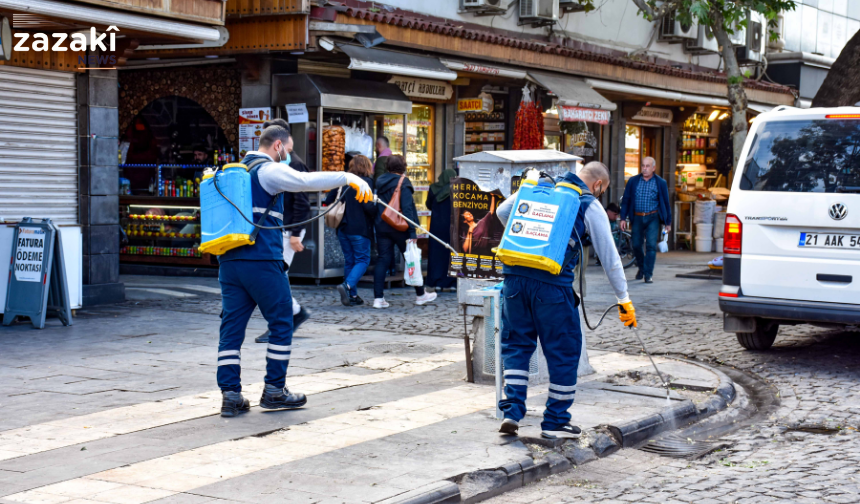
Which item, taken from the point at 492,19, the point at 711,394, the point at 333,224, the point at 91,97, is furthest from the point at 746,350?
the point at 492,19

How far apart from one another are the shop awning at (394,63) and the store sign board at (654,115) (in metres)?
8.42

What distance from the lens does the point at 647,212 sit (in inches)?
582

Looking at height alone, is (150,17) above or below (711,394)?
above

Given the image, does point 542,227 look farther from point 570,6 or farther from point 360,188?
point 570,6

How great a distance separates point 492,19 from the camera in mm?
17328

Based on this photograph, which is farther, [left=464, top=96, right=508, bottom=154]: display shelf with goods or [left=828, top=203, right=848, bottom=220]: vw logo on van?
[left=464, top=96, right=508, bottom=154]: display shelf with goods

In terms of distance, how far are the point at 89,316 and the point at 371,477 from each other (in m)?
6.75

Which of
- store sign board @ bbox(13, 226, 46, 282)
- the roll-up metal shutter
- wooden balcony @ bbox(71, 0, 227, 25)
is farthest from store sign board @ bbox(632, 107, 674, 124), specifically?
store sign board @ bbox(13, 226, 46, 282)

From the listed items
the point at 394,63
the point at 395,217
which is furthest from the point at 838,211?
the point at 394,63

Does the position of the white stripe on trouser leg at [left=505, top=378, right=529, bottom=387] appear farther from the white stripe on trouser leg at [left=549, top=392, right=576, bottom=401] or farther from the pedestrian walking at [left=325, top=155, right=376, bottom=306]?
the pedestrian walking at [left=325, top=155, right=376, bottom=306]

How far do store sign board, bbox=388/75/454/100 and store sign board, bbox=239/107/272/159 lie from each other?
2.18 metres

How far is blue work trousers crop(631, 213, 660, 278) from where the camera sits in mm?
14766

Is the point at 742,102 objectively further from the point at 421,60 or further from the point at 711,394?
the point at 711,394

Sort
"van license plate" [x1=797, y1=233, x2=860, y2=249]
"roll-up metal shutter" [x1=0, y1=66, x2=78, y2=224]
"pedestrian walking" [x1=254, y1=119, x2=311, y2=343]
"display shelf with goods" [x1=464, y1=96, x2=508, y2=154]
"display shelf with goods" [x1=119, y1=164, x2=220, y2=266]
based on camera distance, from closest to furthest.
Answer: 1. "van license plate" [x1=797, y1=233, x2=860, y2=249]
2. "pedestrian walking" [x1=254, y1=119, x2=311, y2=343]
3. "roll-up metal shutter" [x1=0, y1=66, x2=78, y2=224]
4. "display shelf with goods" [x1=119, y1=164, x2=220, y2=266]
5. "display shelf with goods" [x1=464, y1=96, x2=508, y2=154]
